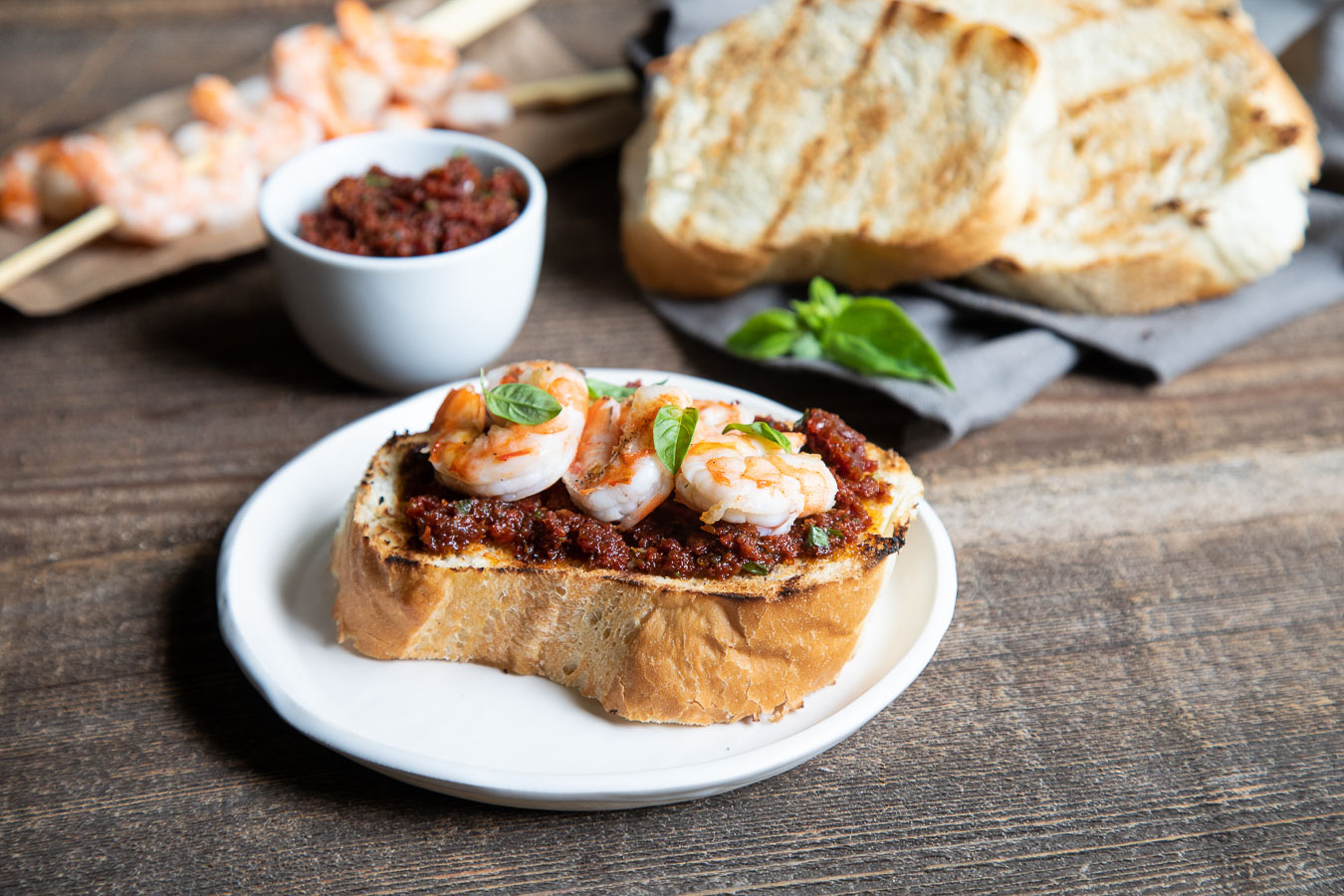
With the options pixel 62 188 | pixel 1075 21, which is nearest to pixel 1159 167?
pixel 1075 21

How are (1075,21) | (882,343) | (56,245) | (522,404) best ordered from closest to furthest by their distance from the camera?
1. (522,404)
2. (882,343)
3. (56,245)
4. (1075,21)

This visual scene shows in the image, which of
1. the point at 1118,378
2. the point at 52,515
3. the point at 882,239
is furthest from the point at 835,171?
the point at 52,515

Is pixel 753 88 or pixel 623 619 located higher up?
pixel 753 88

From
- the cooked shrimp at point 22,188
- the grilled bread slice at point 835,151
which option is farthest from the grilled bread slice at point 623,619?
the cooked shrimp at point 22,188

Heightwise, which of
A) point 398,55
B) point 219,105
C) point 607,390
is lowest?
point 219,105

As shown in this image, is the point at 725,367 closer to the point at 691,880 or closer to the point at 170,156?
the point at 691,880

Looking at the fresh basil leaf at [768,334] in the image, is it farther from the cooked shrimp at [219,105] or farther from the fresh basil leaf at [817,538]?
the cooked shrimp at [219,105]

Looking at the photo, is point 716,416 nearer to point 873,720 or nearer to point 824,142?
point 873,720
